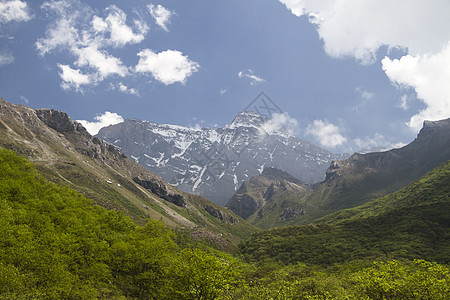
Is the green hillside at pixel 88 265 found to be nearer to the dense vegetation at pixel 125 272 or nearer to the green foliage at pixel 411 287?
the dense vegetation at pixel 125 272

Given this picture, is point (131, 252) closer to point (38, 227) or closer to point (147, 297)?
point (147, 297)

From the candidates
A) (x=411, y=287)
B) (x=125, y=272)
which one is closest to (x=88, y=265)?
(x=125, y=272)

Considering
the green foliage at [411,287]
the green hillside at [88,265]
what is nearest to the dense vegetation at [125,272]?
the green foliage at [411,287]

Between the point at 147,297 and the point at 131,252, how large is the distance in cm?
1019

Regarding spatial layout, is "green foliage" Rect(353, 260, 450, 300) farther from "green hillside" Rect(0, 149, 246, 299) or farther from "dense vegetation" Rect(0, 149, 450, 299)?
"green hillside" Rect(0, 149, 246, 299)

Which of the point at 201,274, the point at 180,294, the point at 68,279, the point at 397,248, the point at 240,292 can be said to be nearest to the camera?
the point at 68,279

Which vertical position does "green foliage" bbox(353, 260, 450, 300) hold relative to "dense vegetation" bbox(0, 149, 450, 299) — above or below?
above

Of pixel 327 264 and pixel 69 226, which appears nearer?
pixel 69 226

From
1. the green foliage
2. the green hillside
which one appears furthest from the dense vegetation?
the green hillside

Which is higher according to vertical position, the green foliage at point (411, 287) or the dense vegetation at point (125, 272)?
the green foliage at point (411, 287)

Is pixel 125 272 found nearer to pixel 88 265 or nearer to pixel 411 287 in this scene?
pixel 88 265

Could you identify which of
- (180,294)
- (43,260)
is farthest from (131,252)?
(43,260)

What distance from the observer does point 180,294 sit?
169 ft

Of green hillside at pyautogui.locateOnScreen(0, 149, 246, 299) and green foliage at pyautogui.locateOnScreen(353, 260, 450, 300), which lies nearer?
green hillside at pyautogui.locateOnScreen(0, 149, 246, 299)
